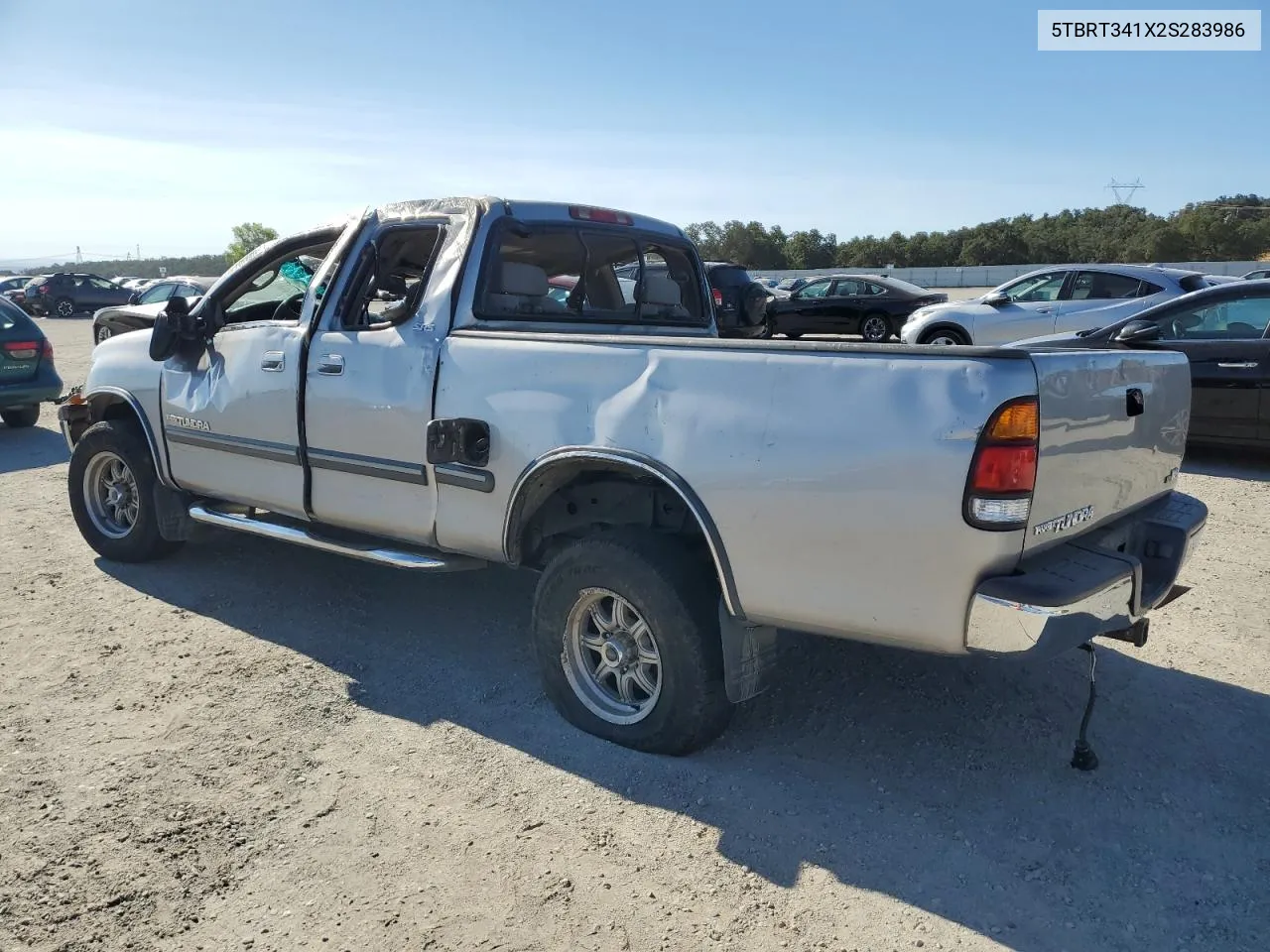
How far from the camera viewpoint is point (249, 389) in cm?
467

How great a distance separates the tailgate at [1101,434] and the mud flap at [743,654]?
949mm

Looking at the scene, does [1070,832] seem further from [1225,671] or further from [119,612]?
[119,612]

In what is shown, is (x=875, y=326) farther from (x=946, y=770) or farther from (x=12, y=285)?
(x=12, y=285)

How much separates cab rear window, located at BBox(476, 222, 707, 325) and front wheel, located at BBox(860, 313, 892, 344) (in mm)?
15074

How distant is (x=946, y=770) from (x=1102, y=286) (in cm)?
1122

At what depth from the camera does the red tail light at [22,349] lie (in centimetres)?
1042

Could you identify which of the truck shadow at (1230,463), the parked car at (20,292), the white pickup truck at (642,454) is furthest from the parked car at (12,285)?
the truck shadow at (1230,463)

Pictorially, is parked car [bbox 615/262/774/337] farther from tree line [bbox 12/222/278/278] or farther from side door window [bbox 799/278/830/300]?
tree line [bbox 12/222/278/278]

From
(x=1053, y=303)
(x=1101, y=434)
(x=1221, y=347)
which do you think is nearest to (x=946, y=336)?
(x=1053, y=303)

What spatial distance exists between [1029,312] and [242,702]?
11.9m

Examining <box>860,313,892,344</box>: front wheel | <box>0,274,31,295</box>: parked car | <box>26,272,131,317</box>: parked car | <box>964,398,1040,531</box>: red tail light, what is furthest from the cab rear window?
<box>0,274,31,295</box>: parked car

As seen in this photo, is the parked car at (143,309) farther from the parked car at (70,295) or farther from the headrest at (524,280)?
the parked car at (70,295)

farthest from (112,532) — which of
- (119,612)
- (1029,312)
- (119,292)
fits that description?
(119,292)

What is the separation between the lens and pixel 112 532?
19.1 feet
